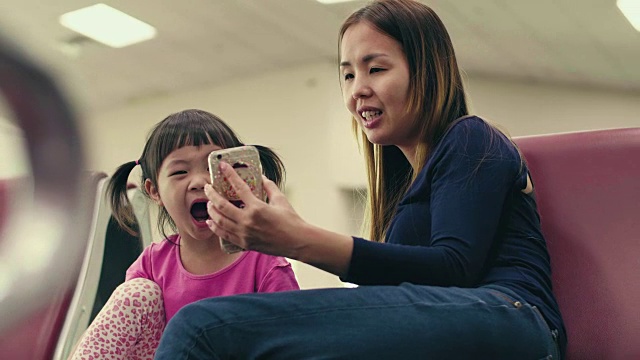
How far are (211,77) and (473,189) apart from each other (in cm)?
548

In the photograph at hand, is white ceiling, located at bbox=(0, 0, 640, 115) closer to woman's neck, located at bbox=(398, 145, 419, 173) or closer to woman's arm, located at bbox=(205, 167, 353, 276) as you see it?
woman's neck, located at bbox=(398, 145, 419, 173)

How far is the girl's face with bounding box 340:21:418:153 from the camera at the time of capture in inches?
42.4

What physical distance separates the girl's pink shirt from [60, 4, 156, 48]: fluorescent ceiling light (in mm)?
4322

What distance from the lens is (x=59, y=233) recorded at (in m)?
1.42

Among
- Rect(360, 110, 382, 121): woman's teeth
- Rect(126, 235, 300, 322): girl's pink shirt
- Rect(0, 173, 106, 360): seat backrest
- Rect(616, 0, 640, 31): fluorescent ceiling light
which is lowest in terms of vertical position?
Rect(0, 173, 106, 360): seat backrest

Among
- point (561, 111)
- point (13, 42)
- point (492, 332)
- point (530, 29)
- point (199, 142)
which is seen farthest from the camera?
point (561, 111)

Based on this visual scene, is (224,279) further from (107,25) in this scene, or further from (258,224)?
(107,25)

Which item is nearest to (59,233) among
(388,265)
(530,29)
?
(388,265)

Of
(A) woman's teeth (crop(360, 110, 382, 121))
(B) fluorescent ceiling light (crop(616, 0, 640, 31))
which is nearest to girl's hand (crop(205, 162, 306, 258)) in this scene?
(A) woman's teeth (crop(360, 110, 382, 121))

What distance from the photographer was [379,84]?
1.08m

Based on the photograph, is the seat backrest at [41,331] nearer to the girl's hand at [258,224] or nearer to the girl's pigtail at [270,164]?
the girl's pigtail at [270,164]

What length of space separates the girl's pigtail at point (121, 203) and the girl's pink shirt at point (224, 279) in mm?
249

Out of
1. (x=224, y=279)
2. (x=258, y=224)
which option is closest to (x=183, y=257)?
(x=224, y=279)

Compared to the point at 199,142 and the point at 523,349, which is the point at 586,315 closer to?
the point at 523,349
